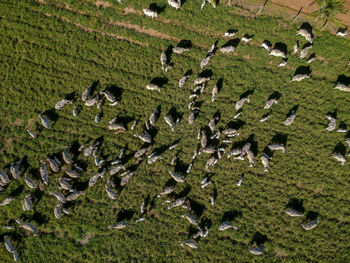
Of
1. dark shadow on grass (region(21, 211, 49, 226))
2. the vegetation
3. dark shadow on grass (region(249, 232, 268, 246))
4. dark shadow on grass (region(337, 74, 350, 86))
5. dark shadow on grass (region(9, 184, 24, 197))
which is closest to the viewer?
dark shadow on grass (region(21, 211, 49, 226))

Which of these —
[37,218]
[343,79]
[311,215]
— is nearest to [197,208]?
[311,215]

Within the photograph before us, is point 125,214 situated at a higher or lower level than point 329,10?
lower

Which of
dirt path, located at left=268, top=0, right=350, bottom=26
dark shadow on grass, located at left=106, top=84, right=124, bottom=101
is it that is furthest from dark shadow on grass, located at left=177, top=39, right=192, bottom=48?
dirt path, located at left=268, top=0, right=350, bottom=26

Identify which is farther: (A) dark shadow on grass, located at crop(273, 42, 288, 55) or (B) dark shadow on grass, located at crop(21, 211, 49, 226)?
(A) dark shadow on grass, located at crop(273, 42, 288, 55)

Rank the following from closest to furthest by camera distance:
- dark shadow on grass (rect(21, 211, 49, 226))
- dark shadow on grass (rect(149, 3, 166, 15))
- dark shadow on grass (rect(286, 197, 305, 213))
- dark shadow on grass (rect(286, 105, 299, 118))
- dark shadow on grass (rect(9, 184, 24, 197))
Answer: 1. dark shadow on grass (rect(21, 211, 49, 226))
2. dark shadow on grass (rect(9, 184, 24, 197))
3. dark shadow on grass (rect(286, 197, 305, 213))
4. dark shadow on grass (rect(286, 105, 299, 118))
5. dark shadow on grass (rect(149, 3, 166, 15))

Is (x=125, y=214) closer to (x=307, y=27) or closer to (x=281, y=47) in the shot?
(x=281, y=47)

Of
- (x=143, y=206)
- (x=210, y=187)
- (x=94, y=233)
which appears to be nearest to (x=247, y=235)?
(x=210, y=187)

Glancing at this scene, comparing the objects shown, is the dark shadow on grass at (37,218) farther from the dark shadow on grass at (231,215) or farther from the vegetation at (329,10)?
the vegetation at (329,10)

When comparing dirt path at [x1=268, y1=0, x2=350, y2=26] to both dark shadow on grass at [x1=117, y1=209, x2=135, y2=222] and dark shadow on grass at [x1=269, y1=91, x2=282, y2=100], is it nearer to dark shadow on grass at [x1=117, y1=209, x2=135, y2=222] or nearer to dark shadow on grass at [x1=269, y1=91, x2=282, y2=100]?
dark shadow on grass at [x1=269, y1=91, x2=282, y2=100]

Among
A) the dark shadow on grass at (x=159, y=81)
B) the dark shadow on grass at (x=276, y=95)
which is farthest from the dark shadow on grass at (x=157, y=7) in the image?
the dark shadow on grass at (x=276, y=95)
